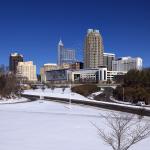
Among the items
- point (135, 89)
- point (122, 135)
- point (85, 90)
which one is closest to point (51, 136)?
point (122, 135)

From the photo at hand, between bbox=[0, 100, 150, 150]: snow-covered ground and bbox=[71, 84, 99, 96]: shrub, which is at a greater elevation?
bbox=[71, 84, 99, 96]: shrub

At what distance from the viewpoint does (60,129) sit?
28.1 m

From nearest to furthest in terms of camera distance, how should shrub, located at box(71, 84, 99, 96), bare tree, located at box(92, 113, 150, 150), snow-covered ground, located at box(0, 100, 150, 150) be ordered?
bare tree, located at box(92, 113, 150, 150)
snow-covered ground, located at box(0, 100, 150, 150)
shrub, located at box(71, 84, 99, 96)

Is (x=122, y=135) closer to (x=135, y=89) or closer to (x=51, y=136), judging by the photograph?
(x=51, y=136)

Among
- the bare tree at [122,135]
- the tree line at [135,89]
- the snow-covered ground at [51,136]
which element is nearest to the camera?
the bare tree at [122,135]

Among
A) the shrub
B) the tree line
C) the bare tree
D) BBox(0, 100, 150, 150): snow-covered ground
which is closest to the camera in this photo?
the bare tree

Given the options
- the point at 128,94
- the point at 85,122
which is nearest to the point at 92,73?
the point at 128,94

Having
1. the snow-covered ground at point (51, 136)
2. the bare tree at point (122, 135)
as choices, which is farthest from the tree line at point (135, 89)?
the bare tree at point (122, 135)

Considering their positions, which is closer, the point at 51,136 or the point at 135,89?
the point at 51,136

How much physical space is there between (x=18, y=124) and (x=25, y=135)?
6501 millimetres

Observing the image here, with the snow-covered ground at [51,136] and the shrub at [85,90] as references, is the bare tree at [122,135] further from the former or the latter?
the shrub at [85,90]

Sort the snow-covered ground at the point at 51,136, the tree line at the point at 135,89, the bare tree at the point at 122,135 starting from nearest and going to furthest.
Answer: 1. the bare tree at the point at 122,135
2. the snow-covered ground at the point at 51,136
3. the tree line at the point at 135,89

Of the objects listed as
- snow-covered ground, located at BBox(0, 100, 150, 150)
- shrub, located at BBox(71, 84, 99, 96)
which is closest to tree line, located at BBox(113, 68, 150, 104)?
shrub, located at BBox(71, 84, 99, 96)

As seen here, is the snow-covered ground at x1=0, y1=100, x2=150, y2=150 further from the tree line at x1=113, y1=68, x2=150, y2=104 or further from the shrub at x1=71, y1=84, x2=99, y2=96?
the shrub at x1=71, y1=84, x2=99, y2=96
